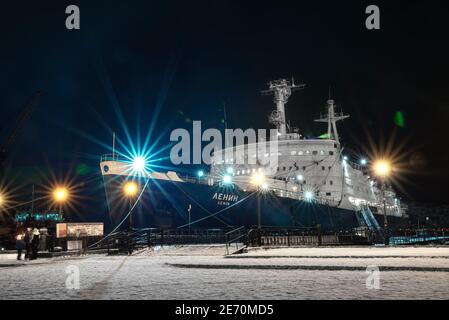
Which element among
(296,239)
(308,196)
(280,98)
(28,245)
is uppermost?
(280,98)

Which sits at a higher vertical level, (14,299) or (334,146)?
(334,146)

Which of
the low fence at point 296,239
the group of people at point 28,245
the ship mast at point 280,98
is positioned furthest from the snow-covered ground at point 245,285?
the ship mast at point 280,98

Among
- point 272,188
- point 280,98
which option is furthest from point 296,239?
point 280,98

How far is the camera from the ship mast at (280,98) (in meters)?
52.9

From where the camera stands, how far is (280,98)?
54.0m

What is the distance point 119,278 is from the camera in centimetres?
1005

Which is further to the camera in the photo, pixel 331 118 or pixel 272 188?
pixel 331 118

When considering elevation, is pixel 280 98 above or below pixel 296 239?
above

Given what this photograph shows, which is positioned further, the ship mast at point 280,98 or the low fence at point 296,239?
the ship mast at point 280,98

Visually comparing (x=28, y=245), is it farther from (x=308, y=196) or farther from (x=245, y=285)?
(x=308, y=196)

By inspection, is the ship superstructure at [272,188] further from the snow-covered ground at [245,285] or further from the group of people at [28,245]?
the snow-covered ground at [245,285]

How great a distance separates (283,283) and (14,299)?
471cm
